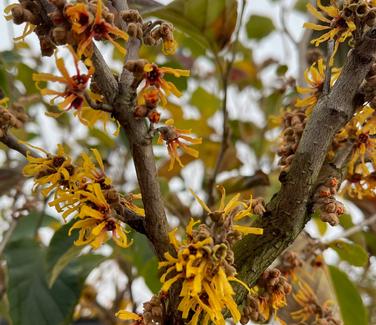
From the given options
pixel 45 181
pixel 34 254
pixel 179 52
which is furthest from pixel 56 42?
pixel 179 52

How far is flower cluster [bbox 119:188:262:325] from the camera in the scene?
45 centimetres

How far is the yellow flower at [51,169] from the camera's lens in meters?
0.52

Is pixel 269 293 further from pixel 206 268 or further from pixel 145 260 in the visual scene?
pixel 145 260

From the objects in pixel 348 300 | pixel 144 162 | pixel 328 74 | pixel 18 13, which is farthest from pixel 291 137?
pixel 348 300

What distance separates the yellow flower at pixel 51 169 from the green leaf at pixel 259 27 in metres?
1.13

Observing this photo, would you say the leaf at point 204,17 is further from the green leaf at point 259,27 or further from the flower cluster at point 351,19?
the green leaf at point 259,27

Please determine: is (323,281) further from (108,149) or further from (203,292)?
(108,149)

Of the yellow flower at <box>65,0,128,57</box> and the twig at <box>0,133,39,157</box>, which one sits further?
the twig at <box>0,133,39,157</box>

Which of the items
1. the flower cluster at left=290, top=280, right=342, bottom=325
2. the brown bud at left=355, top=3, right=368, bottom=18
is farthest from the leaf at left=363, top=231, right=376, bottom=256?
the brown bud at left=355, top=3, right=368, bottom=18

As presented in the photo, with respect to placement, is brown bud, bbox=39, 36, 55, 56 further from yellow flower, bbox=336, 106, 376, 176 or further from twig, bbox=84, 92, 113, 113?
yellow flower, bbox=336, 106, 376, 176

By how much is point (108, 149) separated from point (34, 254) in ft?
1.71

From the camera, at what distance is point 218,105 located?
147cm

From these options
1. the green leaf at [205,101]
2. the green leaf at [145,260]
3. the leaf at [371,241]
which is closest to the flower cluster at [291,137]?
the green leaf at [145,260]

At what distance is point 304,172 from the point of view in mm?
517
